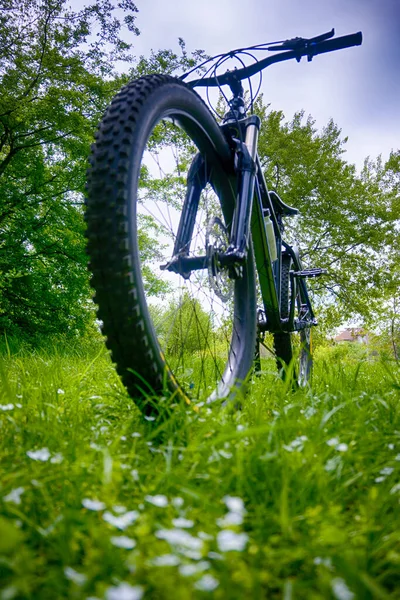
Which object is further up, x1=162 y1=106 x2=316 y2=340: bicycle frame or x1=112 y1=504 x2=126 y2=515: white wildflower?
x1=162 y1=106 x2=316 y2=340: bicycle frame

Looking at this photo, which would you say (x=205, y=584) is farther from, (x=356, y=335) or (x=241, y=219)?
(x=356, y=335)

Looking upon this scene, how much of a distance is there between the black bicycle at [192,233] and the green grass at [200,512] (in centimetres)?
27

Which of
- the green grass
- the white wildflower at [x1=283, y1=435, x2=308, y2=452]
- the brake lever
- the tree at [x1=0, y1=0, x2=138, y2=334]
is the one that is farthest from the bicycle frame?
the tree at [x1=0, y1=0, x2=138, y2=334]

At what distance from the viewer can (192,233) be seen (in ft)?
5.34

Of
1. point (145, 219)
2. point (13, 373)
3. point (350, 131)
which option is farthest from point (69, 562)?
point (350, 131)

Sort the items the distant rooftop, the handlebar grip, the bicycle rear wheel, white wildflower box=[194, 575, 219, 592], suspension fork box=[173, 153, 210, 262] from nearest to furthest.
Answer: white wildflower box=[194, 575, 219, 592] → suspension fork box=[173, 153, 210, 262] → the handlebar grip → the bicycle rear wheel → the distant rooftop

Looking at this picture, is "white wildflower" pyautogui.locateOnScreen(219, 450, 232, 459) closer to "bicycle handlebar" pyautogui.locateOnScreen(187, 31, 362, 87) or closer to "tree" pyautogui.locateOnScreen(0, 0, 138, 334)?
"bicycle handlebar" pyautogui.locateOnScreen(187, 31, 362, 87)

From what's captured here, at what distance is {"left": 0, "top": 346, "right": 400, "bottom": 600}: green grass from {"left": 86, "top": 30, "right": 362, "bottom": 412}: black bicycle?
27 cm

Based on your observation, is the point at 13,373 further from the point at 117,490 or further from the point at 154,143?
the point at 154,143

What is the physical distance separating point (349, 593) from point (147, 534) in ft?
1.06

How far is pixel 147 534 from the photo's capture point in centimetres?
64

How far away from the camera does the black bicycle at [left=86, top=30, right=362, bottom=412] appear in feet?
3.61

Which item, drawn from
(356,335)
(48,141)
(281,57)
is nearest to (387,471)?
(281,57)

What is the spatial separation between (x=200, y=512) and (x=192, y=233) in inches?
44.6
